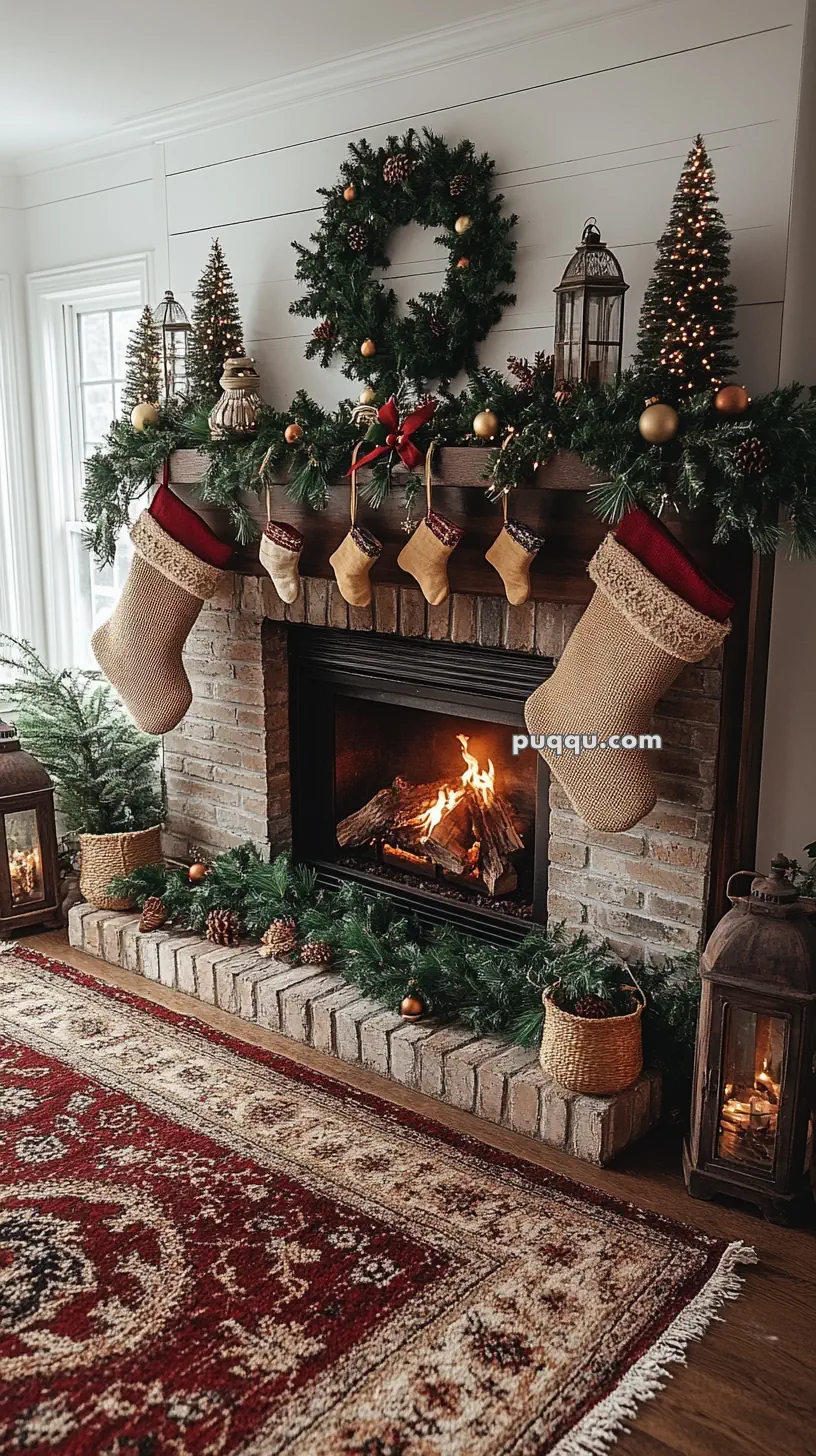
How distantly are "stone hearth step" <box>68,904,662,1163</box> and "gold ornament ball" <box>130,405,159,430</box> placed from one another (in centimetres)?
143

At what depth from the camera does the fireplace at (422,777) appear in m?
2.98

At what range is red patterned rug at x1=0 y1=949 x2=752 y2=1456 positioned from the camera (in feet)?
5.67

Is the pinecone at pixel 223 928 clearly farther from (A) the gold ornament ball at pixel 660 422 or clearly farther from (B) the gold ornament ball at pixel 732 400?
(B) the gold ornament ball at pixel 732 400

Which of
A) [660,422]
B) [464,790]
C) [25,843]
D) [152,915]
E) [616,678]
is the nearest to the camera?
[660,422]

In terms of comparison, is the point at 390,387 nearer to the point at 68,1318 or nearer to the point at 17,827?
the point at 17,827

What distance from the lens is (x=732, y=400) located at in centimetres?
211

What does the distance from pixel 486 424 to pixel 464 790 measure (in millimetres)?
1164

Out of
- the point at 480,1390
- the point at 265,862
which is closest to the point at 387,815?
the point at 265,862

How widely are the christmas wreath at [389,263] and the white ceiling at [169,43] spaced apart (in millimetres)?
250

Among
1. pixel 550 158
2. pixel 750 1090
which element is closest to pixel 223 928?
pixel 750 1090

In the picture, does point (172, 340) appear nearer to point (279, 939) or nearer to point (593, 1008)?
point (279, 939)

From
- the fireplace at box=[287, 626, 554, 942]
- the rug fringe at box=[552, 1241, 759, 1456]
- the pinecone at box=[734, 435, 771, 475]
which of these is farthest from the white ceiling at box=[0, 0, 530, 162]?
the rug fringe at box=[552, 1241, 759, 1456]

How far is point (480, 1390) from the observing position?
5.85 feet

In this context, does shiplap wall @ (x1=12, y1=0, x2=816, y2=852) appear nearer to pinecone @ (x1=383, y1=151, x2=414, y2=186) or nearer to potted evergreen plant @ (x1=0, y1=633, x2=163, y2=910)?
pinecone @ (x1=383, y1=151, x2=414, y2=186)
